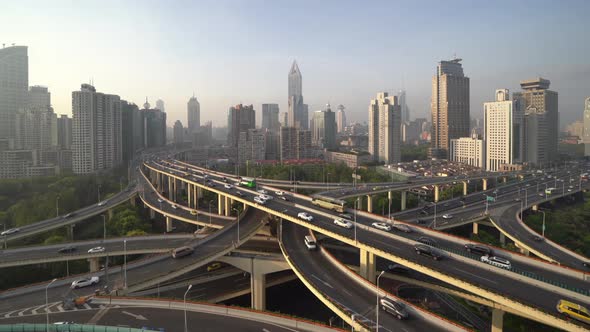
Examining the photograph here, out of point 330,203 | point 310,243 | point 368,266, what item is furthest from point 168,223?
point 368,266

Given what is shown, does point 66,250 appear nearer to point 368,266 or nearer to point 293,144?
point 368,266

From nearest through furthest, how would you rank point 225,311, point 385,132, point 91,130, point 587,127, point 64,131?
point 225,311 → point 91,130 → point 64,131 → point 385,132 → point 587,127

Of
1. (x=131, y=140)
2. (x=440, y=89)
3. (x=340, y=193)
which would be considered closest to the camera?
(x=340, y=193)

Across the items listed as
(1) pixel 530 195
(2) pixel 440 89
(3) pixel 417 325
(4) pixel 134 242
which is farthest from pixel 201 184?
(2) pixel 440 89

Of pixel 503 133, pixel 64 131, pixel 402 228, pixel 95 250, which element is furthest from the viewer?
pixel 64 131

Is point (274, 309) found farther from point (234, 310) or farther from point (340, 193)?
point (340, 193)

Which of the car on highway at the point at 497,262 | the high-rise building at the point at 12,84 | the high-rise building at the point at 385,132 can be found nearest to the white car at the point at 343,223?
the car on highway at the point at 497,262

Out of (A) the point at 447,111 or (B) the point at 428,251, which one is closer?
(B) the point at 428,251

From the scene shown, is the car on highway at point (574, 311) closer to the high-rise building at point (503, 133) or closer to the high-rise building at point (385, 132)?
the high-rise building at point (503, 133)
